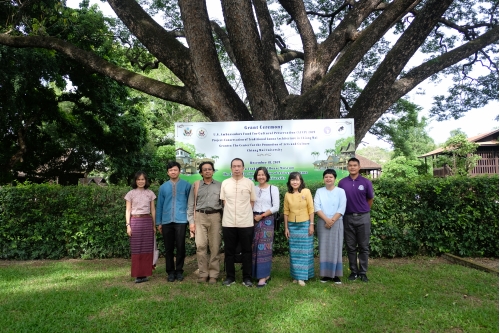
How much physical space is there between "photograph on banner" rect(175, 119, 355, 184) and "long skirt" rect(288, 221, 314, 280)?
5.39 feet

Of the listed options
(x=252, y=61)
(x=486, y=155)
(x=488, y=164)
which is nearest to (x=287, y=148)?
(x=252, y=61)

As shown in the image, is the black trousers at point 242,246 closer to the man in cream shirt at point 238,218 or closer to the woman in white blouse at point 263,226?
the man in cream shirt at point 238,218

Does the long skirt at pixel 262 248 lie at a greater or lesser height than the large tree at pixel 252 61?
lesser

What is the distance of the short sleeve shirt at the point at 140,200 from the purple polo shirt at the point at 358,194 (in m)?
2.79

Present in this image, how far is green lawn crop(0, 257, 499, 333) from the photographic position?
3596mm

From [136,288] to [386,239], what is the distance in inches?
165

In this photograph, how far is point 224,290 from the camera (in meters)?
4.67

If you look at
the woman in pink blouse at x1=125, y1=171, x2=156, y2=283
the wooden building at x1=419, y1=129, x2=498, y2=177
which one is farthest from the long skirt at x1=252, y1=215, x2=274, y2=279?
the wooden building at x1=419, y1=129, x2=498, y2=177

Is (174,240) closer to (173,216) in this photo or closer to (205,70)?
(173,216)

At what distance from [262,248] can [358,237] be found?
1346mm

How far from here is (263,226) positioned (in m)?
4.99

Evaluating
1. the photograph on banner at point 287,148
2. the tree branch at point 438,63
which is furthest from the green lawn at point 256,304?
the tree branch at point 438,63

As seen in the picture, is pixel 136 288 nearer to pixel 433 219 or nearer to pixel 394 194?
pixel 394 194

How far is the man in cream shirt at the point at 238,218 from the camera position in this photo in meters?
4.84
